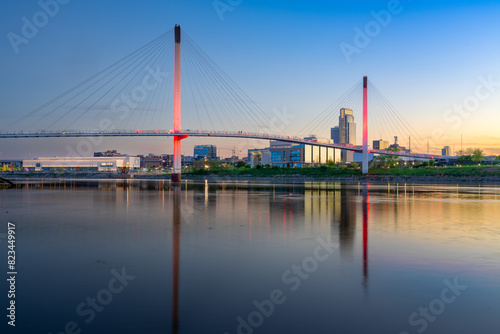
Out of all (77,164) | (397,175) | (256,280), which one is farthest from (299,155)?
(256,280)

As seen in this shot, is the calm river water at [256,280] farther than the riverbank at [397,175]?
No

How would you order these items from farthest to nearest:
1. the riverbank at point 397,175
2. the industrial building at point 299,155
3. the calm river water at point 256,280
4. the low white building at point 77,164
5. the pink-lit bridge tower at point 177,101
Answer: the low white building at point 77,164
the industrial building at point 299,155
the riverbank at point 397,175
the pink-lit bridge tower at point 177,101
the calm river water at point 256,280

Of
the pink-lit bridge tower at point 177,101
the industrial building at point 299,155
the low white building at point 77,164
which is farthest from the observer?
the low white building at point 77,164

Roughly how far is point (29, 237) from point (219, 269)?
7.58 metres

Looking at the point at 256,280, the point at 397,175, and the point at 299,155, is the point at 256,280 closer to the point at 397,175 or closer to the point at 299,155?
the point at 397,175

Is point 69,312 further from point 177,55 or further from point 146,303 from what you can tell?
point 177,55

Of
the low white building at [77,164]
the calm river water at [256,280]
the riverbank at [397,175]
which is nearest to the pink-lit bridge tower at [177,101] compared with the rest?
the riverbank at [397,175]

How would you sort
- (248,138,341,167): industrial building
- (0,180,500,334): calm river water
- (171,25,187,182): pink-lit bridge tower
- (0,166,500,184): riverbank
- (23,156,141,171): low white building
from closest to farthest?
(0,180,500,334): calm river water < (171,25,187,182): pink-lit bridge tower < (0,166,500,184): riverbank < (248,138,341,167): industrial building < (23,156,141,171): low white building

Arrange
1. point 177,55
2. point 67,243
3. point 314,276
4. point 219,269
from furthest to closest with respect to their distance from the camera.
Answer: point 177,55 < point 67,243 < point 219,269 < point 314,276

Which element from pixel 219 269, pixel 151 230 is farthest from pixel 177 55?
pixel 219 269

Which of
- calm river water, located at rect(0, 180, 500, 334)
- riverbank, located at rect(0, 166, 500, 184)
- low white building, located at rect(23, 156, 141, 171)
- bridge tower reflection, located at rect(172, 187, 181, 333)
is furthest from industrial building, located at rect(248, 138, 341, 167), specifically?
calm river water, located at rect(0, 180, 500, 334)

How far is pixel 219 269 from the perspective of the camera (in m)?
8.21

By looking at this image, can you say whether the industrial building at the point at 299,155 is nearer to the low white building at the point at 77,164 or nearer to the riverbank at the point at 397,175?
the riverbank at the point at 397,175

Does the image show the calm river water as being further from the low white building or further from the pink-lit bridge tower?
the low white building
